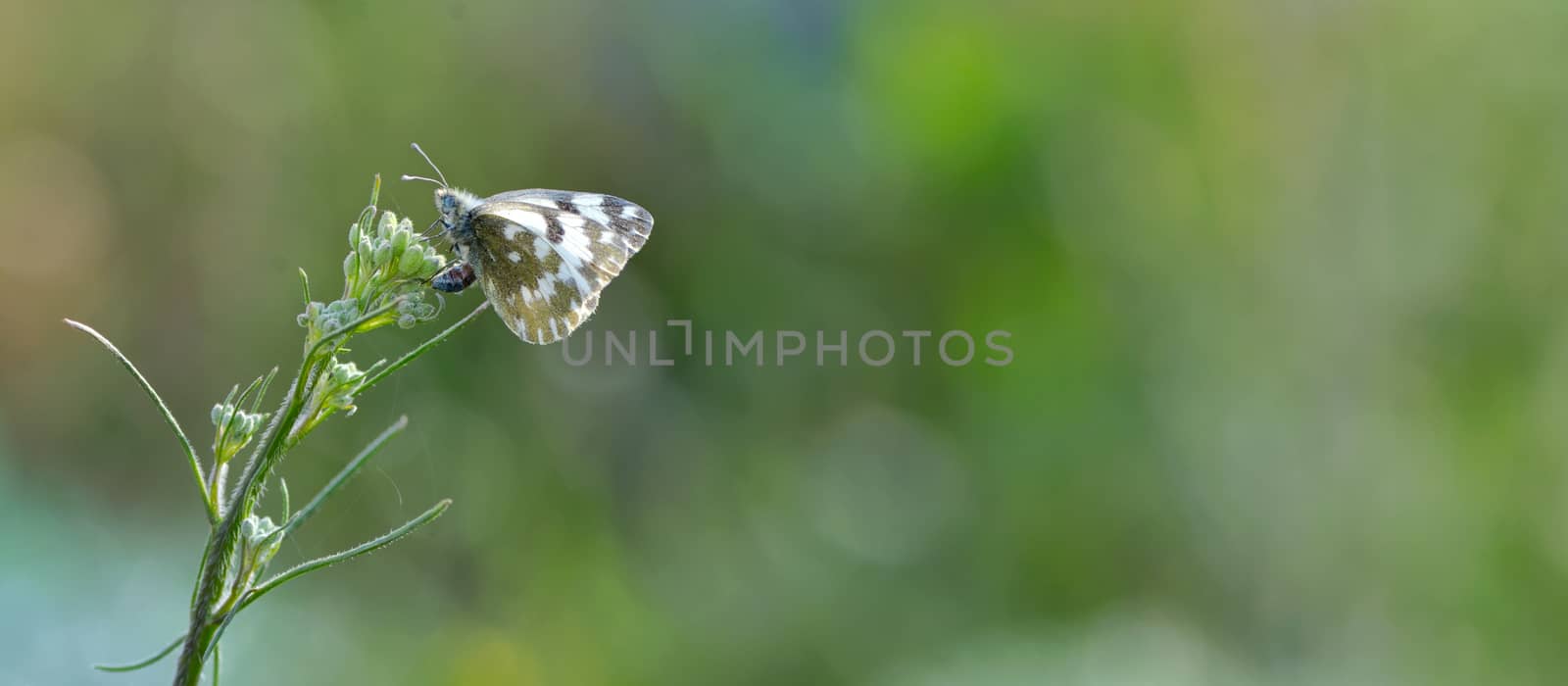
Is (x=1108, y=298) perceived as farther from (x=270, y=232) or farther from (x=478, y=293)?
(x=270, y=232)

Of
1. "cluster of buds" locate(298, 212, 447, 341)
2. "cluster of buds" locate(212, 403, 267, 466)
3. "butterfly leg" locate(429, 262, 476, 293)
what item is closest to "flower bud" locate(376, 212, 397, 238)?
"cluster of buds" locate(298, 212, 447, 341)

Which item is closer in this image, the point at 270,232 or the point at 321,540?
the point at 321,540

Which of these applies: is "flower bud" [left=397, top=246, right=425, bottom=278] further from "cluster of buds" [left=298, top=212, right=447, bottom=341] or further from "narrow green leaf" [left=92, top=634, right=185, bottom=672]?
"narrow green leaf" [left=92, top=634, right=185, bottom=672]

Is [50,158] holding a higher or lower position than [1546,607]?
higher

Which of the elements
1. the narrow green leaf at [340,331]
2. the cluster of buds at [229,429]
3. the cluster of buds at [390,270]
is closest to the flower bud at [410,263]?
the cluster of buds at [390,270]

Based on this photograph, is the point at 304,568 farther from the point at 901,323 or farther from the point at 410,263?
the point at 901,323

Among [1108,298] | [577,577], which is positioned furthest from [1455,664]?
[577,577]

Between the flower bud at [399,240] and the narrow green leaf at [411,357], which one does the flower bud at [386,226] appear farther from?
the narrow green leaf at [411,357]
